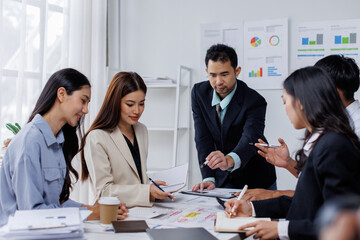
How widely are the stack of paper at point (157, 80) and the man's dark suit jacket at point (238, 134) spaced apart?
107 centimetres

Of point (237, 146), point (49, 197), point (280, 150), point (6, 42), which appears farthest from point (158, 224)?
point (6, 42)

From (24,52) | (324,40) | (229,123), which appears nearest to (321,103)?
(229,123)

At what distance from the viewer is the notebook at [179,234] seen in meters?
1.28

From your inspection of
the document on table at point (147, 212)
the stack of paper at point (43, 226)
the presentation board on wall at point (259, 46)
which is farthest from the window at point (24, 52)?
the stack of paper at point (43, 226)

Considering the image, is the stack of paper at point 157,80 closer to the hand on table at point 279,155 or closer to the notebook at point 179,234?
the hand on table at point 279,155

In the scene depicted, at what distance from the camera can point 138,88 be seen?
2.05m

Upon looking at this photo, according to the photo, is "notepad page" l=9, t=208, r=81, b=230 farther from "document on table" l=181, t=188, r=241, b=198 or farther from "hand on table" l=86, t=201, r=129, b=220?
"document on table" l=181, t=188, r=241, b=198

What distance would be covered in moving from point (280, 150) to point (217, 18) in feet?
7.21

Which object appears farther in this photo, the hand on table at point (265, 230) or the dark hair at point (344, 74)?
the dark hair at point (344, 74)

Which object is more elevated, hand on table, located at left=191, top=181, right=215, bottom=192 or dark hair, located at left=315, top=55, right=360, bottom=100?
dark hair, located at left=315, top=55, right=360, bottom=100

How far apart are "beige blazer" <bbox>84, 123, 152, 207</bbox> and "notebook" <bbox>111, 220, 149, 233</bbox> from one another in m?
0.35

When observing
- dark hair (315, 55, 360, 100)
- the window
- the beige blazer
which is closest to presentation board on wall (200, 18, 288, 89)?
the window

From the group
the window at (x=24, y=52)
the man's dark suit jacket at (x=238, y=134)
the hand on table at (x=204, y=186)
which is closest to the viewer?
the hand on table at (x=204, y=186)

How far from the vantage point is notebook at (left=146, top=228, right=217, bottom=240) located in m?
1.28
